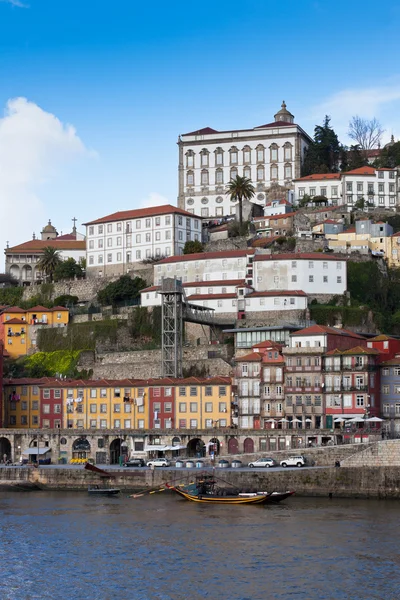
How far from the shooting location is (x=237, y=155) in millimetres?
134000

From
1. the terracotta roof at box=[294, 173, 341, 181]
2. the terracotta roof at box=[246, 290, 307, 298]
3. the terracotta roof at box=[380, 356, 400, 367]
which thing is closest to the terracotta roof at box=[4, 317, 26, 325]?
the terracotta roof at box=[246, 290, 307, 298]

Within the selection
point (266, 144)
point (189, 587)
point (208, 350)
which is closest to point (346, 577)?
point (189, 587)

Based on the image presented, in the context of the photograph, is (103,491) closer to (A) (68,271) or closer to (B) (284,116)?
(A) (68,271)

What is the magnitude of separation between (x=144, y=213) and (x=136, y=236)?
8.79 ft

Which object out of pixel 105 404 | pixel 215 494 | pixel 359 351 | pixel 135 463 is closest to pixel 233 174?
pixel 105 404

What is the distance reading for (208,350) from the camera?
92625 mm

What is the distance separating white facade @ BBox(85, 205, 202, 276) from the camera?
11631 centimetres

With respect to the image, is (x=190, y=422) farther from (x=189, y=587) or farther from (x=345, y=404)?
(x=189, y=587)

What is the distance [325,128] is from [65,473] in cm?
7798

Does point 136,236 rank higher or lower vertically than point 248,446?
higher

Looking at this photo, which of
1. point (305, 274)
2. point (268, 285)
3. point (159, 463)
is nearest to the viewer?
point (159, 463)

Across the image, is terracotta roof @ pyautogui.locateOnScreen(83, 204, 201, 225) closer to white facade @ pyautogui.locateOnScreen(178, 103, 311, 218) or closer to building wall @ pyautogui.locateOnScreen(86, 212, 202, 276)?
building wall @ pyautogui.locateOnScreen(86, 212, 202, 276)

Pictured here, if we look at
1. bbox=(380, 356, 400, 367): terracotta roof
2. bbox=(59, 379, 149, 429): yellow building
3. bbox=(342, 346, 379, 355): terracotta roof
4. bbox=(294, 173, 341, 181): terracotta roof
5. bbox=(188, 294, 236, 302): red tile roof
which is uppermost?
bbox=(294, 173, 341, 181): terracotta roof

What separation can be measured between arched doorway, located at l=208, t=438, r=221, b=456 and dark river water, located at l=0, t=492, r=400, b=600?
14081 mm
